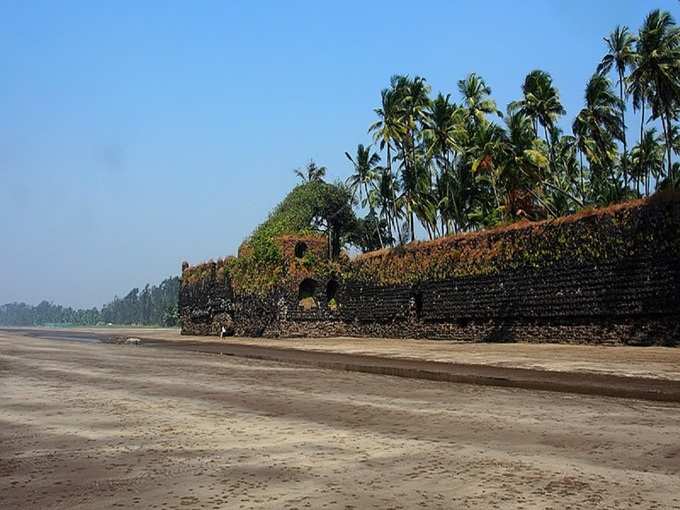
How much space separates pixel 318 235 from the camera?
1842 inches

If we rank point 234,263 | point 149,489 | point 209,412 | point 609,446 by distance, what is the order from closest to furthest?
point 149,489, point 609,446, point 209,412, point 234,263

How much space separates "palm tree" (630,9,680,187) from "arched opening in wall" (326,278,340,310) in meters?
21.2

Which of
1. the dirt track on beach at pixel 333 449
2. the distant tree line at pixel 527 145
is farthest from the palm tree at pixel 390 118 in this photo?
the dirt track on beach at pixel 333 449

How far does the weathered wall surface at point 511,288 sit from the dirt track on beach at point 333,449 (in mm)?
13777

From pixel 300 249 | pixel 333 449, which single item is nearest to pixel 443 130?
pixel 300 249

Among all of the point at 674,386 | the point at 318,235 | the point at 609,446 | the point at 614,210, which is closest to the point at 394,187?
the point at 318,235

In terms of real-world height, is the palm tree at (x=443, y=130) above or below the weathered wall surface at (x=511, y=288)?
above

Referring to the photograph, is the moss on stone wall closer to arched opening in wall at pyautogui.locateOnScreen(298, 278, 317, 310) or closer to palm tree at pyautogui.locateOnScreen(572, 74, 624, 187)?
arched opening in wall at pyautogui.locateOnScreen(298, 278, 317, 310)

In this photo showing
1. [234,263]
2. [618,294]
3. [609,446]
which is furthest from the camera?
[234,263]

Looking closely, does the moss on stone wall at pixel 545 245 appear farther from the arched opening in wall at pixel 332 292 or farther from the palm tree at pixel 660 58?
the palm tree at pixel 660 58

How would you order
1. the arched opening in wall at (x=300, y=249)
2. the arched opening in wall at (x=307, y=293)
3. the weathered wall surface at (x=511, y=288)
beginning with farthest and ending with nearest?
1. the arched opening in wall at (x=300, y=249)
2. the arched opening in wall at (x=307, y=293)
3. the weathered wall surface at (x=511, y=288)

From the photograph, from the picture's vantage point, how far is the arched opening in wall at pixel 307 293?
45250mm

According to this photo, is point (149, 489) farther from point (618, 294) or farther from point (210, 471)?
point (618, 294)

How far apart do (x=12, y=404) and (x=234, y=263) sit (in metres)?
39.5
